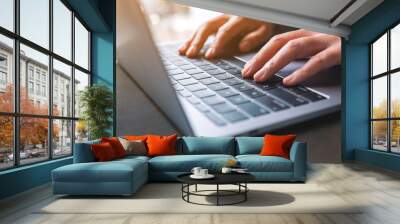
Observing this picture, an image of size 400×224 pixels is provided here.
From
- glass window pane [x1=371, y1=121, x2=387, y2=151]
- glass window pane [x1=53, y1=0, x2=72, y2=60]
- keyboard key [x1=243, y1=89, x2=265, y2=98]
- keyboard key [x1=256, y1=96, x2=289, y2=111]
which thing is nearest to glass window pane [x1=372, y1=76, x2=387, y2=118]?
glass window pane [x1=371, y1=121, x2=387, y2=151]

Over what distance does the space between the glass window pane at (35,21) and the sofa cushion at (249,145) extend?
3.80 m

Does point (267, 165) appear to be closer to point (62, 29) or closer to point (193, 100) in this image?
point (193, 100)

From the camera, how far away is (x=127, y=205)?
446 centimetres

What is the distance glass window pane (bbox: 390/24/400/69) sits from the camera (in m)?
8.01

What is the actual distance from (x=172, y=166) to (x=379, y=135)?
214 inches

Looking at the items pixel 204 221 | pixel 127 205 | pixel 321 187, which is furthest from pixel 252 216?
pixel 321 187

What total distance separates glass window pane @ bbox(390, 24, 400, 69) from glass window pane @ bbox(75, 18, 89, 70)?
6756mm

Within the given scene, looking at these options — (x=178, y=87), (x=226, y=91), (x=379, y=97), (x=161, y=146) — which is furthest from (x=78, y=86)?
(x=379, y=97)

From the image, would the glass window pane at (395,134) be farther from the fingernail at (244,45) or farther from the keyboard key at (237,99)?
the fingernail at (244,45)

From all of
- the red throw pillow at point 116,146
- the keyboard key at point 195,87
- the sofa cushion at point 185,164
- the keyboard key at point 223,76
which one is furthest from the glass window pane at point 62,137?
the keyboard key at point 223,76

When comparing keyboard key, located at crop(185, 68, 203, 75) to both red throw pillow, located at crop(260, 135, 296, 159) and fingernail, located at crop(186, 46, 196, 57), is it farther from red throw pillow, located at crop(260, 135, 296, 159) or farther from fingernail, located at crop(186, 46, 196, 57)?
red throw pillow, located at crop(260, 135, 296, 159)

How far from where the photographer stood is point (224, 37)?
10.2m

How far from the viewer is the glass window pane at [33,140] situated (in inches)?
216

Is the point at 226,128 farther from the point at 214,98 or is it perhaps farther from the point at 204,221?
the point at 204,221
